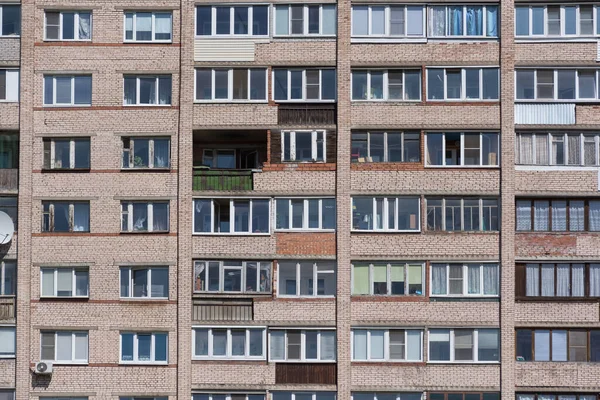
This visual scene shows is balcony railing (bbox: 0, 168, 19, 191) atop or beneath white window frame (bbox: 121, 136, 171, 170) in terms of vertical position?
beneath

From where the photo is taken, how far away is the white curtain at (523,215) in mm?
37938

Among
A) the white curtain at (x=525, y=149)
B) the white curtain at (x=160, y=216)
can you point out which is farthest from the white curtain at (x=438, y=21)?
the white curtain at (x=160, y=216)

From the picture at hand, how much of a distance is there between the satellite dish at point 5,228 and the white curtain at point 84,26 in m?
7.48

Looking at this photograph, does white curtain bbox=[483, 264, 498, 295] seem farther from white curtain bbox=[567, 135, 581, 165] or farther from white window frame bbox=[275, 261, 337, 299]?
white window frame bbox=[275, 261, 337, 299]

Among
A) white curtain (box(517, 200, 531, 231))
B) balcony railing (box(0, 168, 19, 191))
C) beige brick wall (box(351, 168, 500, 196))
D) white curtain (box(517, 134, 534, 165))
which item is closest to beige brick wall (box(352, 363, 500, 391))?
white curtain (box(517, 200, 531, 231))

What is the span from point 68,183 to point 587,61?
20.2 meters

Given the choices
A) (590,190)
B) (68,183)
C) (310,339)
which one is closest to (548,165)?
(590,190)

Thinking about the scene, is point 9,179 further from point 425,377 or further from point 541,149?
point 541,149

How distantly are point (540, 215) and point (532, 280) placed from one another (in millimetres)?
2462

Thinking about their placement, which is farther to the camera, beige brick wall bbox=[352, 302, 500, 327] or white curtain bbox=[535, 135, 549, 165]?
white curtain bbox=[535, 135, 549, 165]

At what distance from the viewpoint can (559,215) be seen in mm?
38031

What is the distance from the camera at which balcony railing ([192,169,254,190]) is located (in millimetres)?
38469

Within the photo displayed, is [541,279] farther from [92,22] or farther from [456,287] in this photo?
[92,22]

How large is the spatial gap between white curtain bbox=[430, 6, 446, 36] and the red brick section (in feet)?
28.6
